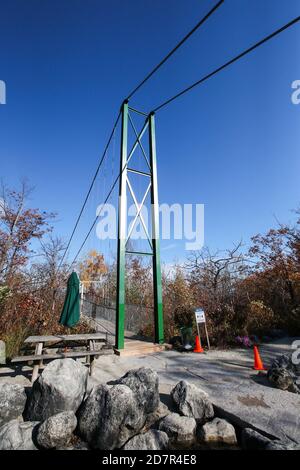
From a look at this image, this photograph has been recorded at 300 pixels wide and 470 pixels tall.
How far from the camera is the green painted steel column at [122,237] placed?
578cm

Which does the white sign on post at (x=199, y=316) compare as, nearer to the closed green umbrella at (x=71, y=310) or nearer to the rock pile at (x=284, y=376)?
the rock pile at (x=284, y=376)

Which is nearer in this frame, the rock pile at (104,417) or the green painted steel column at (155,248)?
the rock pile at (104,417)

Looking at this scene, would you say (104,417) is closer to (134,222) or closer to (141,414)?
(141,414)

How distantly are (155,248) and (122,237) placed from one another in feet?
3.85

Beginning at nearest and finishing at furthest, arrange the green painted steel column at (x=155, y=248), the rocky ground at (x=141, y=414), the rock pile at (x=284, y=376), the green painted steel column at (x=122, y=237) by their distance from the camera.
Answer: the rocky ground at (x=141, y=414)
the rock pile at (x=284, y=376)
the green painted steel column at (x=122, y=237)
the green painted steel column at (x=155, y=248)

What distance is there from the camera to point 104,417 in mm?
2541

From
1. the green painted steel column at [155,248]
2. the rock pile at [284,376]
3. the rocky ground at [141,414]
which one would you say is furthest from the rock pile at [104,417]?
the green painted steel column at [155,248]

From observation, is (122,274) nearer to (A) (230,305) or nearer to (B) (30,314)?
(B) (30,314)

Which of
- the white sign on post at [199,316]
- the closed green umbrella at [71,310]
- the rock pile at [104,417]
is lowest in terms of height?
the rock pile at [104,417]

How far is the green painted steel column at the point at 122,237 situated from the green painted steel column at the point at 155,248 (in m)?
0.97

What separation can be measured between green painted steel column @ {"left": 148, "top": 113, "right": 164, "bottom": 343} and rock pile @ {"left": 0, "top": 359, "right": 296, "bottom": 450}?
337cm

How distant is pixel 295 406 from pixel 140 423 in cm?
183

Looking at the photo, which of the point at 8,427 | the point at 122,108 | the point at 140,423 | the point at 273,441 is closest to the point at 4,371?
the point at 8,427
